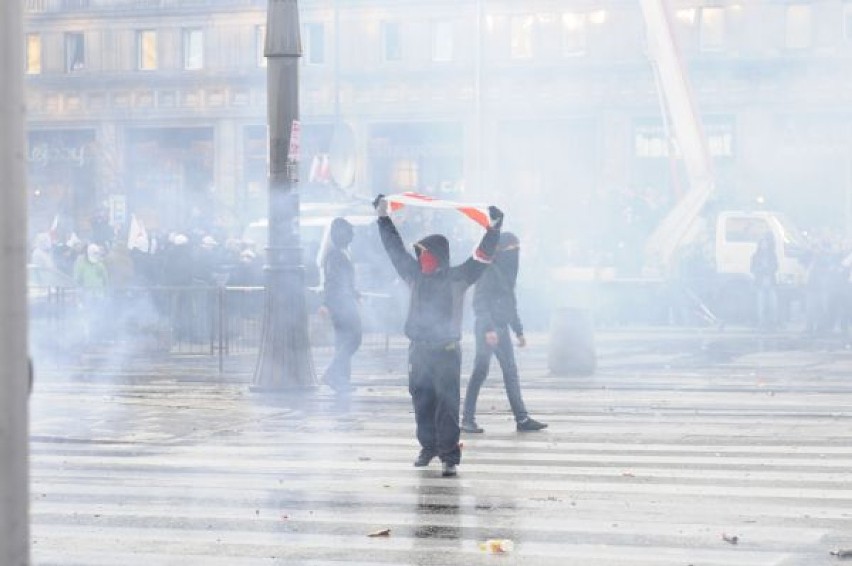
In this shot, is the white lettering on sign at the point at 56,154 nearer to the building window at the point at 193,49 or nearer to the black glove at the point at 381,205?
the building window at the point at 193,49

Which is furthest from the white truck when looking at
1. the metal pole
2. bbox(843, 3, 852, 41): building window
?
the metal pole

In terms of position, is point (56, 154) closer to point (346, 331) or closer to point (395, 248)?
point (346, 331)

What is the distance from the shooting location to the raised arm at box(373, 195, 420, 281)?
1123 cm

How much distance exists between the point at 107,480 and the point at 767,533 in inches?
160

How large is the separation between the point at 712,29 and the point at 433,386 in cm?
3157

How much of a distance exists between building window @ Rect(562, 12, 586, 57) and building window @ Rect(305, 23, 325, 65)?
225 inches

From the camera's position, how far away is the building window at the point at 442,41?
42062 millimetres

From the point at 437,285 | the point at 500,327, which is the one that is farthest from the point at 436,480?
the point at 500,327

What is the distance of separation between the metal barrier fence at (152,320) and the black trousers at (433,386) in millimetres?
8893

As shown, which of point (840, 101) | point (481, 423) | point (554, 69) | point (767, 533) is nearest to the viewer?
point (767, 533)

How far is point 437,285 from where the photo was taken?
11.1 meters

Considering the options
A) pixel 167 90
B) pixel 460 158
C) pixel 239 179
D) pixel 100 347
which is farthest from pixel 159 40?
pixel 100 347

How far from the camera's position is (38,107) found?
4959cm

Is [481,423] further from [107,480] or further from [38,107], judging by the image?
[38,107]
